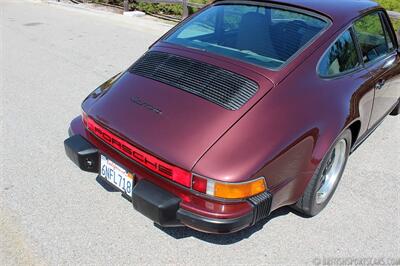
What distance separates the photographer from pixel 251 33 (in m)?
2.98

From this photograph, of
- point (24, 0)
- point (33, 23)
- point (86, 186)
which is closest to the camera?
point (86, 186)

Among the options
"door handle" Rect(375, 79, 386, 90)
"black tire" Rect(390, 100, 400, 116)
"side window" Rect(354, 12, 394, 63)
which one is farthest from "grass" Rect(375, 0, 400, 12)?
"door handle" Rect(375, 79, 386, 90)

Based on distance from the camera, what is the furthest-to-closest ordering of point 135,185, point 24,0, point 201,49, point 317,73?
1. point 24,0
2. point 201,49
3. point 317,73
4. point 135,185

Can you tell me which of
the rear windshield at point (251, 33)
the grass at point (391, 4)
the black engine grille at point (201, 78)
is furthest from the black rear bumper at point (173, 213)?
the grass at point (391, 4)

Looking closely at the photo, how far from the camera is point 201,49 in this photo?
295 centimetres

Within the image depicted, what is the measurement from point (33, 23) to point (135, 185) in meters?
9.59

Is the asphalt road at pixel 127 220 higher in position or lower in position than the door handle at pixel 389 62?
lower

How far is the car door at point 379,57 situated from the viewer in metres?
3.18

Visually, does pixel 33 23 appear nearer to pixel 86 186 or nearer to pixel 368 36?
pixel 86 186

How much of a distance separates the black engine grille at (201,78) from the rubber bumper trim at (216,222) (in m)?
0.69

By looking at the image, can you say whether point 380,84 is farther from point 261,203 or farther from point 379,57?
point 261,203

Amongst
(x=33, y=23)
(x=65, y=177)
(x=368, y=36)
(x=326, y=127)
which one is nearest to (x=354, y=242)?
(x=326, y=127)

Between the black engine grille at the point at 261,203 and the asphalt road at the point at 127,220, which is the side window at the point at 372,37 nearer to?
the asphalt road at the point at 127,220

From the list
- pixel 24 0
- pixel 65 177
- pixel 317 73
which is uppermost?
pixel 317 73
